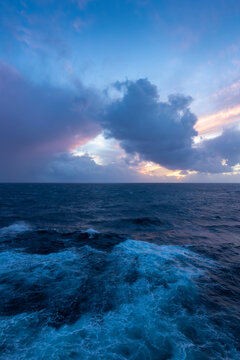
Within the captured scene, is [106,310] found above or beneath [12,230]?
beneath

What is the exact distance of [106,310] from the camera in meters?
6.68

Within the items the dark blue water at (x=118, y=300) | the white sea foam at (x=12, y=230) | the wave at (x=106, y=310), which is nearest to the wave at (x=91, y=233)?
the dark blue water at (x=118, y=300)

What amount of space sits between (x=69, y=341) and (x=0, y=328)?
8.44ft

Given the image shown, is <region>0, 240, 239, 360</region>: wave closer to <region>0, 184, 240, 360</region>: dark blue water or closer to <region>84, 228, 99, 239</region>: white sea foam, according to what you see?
<region>0, 184, 240, 360</region>: dark blue water

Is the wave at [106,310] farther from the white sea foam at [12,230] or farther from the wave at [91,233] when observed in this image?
the white sea foam at [12,230]

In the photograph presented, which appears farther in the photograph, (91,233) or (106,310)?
(91,233)

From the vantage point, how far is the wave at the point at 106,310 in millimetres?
4987

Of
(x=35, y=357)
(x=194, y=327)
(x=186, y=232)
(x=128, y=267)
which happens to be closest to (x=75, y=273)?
(x=128, y=267)

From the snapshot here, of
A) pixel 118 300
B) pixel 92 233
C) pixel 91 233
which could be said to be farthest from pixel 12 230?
pixel 118 300

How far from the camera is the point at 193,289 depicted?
8.05 m

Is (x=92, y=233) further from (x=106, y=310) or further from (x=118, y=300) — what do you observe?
(x=106, y=310)

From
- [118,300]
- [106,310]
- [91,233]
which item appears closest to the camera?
[106,310]

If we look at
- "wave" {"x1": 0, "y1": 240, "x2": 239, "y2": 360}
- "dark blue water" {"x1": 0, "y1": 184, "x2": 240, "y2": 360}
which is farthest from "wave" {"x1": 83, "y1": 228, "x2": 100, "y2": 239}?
"wave" {"x1": 0, "y1": 240, "x2": 239, "y2": 360}

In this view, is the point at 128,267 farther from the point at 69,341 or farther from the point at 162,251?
the point at 69,341
